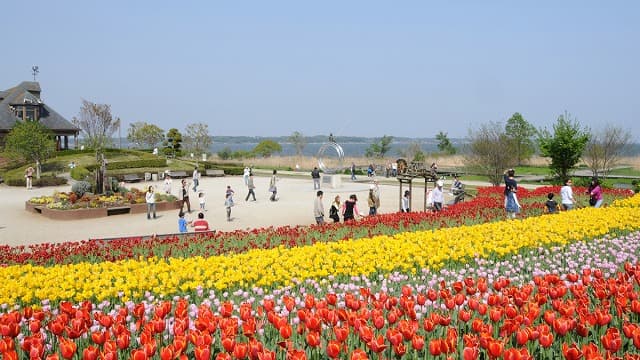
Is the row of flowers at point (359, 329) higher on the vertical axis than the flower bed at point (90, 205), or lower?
higher

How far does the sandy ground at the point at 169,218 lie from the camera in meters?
17.3

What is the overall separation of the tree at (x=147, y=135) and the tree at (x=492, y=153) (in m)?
52.2

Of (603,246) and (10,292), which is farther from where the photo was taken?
(603,246)

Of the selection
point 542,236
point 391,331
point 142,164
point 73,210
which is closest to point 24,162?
point 142,164

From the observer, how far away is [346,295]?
17.5ft

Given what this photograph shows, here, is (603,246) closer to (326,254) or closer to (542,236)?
(542,236)

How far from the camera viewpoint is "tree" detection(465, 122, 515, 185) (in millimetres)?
32406

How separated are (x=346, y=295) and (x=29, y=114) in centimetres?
5718

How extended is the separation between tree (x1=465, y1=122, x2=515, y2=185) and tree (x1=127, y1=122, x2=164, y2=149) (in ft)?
171

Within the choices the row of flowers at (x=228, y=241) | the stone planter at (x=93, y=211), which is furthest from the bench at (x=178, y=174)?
the row of flowers at (x=228, y=241)

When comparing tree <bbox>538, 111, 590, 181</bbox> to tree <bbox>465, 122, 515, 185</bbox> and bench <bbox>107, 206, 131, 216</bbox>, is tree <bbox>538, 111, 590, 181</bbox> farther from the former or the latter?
bench <bbox>107, 206, 131, 216</bbox>

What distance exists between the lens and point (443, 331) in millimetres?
4863

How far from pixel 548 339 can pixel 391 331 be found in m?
1.09

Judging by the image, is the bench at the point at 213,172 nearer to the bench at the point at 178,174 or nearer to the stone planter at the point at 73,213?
the bench at the point at 178,174
